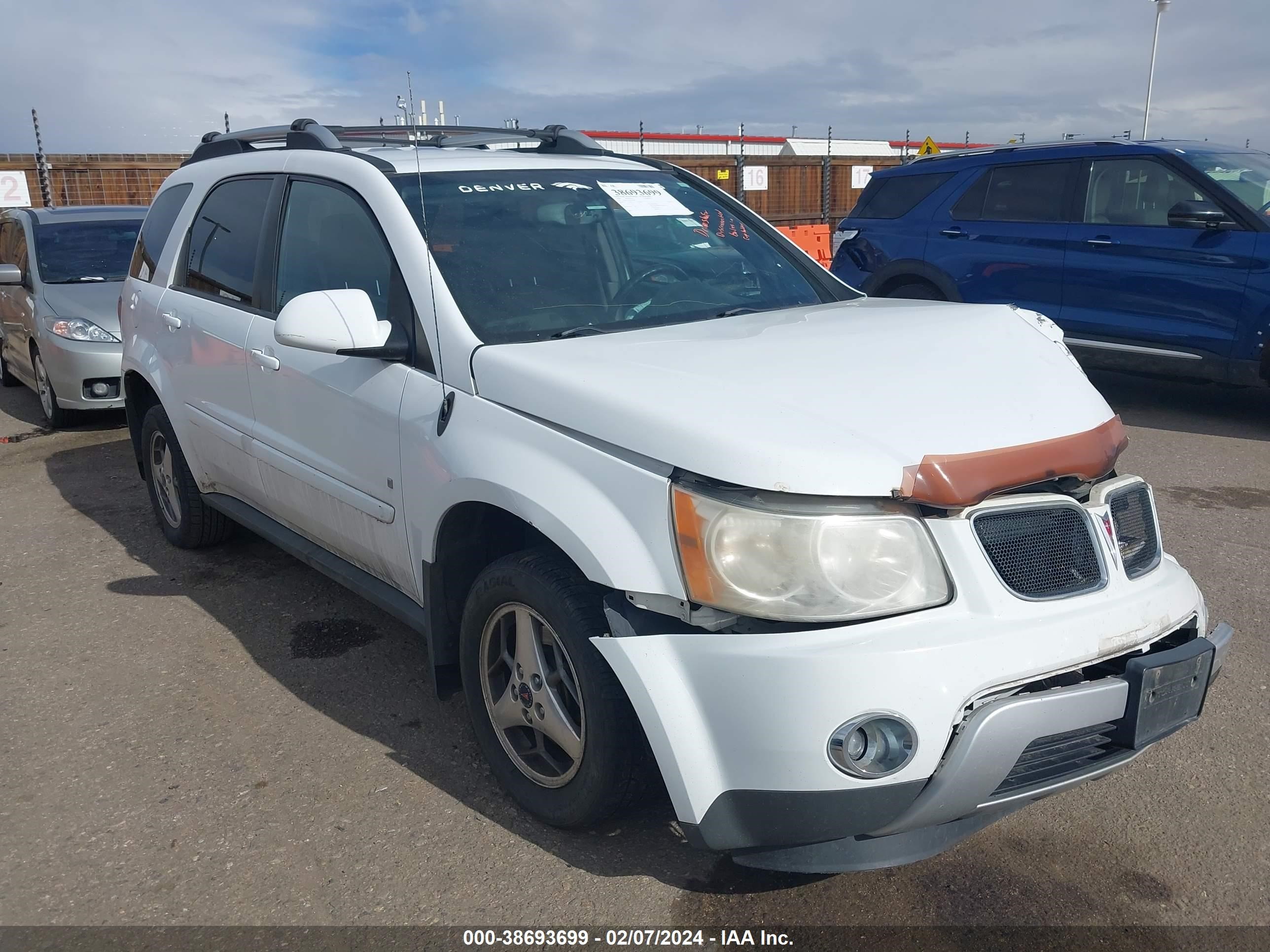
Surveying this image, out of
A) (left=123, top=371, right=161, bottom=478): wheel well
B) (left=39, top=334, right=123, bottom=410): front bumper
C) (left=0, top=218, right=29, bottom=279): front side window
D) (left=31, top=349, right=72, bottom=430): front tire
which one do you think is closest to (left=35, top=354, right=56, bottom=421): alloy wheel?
(left=31, top=349, right=72, bottom=430): front tire

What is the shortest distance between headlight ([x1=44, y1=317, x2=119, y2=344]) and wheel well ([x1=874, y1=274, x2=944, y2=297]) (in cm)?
582

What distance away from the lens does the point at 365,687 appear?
3.86 metres

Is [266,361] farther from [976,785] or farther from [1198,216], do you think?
[1198,216]

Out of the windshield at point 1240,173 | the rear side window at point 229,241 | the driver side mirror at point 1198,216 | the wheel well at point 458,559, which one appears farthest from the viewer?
the windshield at point 1240,173

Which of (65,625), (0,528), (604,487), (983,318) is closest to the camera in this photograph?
(604,487)

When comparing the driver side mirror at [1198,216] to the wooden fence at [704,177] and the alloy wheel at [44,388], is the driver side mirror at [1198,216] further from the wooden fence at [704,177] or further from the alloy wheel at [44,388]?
the wooden fence at [704,177]

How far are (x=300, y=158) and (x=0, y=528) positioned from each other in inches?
133

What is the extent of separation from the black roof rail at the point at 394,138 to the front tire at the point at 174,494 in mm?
1316

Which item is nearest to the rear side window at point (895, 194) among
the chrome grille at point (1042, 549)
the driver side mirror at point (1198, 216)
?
A: the driver side mirror at point (1198, 216)

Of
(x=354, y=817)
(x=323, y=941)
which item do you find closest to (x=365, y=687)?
(x=354, y=817)

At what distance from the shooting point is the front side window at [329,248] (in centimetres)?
344

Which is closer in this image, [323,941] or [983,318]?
[323,941]

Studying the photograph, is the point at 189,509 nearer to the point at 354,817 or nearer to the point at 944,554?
the point at 354,817

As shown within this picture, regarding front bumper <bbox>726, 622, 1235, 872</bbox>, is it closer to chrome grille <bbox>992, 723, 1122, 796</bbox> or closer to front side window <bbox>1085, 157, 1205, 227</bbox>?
chrome grille <bbox>992, 723, 1122, 796</bbox>
